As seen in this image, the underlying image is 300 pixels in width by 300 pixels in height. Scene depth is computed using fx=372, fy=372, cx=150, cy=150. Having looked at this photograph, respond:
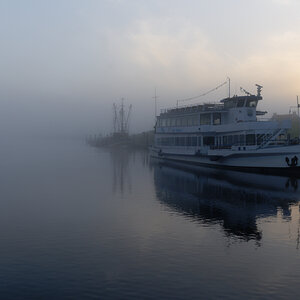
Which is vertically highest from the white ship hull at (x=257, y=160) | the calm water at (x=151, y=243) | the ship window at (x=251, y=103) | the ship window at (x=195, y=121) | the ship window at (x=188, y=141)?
the ship window at (x=251, y=103)

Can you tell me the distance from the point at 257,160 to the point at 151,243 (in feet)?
113

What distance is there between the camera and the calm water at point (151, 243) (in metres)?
15.8

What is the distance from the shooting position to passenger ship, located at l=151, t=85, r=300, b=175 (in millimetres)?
51000

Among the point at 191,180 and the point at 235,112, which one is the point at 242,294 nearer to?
the point at 191,180

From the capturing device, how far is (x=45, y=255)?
64.4 feet

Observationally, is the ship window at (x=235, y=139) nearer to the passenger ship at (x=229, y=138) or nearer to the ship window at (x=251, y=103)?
the passenger ship at (x=229, y=138)

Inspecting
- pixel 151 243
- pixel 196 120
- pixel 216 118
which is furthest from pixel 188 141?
pixel 151 243

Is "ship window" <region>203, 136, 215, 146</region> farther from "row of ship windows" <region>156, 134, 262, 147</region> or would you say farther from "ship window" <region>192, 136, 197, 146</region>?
"ship window" <region>192, 136, 197, 146</region>

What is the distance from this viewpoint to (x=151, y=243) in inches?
861

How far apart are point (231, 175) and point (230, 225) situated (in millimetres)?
27528

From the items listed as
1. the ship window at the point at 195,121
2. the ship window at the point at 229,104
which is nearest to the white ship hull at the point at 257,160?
the ship window at the point at 195,121

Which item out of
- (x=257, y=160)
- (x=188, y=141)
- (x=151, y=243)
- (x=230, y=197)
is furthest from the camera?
(x=188, y=141)

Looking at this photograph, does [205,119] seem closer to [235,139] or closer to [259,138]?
[235,139]

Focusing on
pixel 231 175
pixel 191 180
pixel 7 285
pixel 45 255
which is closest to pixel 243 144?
pixel 231 175
